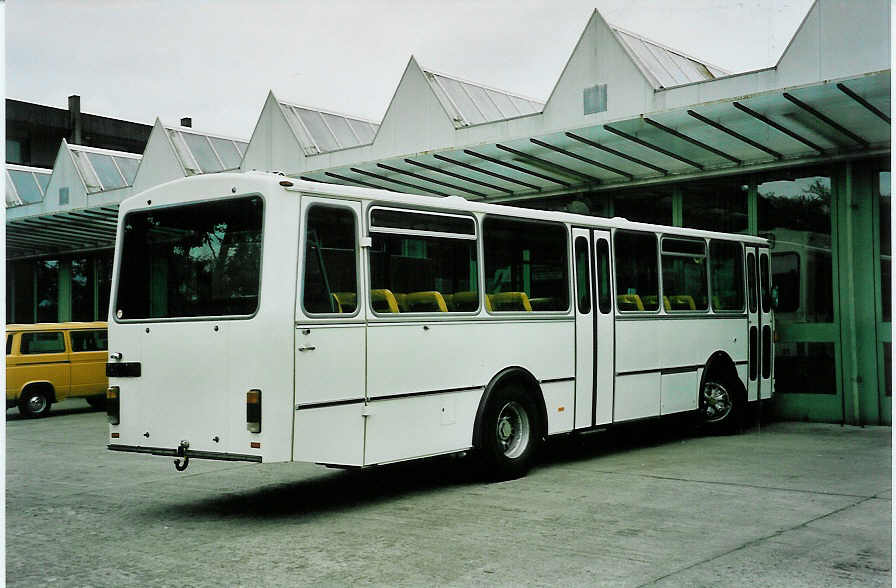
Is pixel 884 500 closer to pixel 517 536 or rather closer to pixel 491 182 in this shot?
pixel 517 536

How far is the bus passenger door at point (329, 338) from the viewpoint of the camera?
7547 mm

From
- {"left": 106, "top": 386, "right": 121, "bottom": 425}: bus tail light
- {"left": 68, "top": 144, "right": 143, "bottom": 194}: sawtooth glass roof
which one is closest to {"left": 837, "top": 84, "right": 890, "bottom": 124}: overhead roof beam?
{"left": 106, "top": 386, "right": 121, "bottom": 425}: bus tail light

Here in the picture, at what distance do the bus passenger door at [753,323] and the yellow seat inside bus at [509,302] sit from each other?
4.90 m

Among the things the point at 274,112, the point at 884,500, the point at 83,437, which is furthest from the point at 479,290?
the point at 274,112

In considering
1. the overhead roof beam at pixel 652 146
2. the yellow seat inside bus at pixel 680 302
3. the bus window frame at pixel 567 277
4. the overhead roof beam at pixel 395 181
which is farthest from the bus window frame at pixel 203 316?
the overhead roof beam at pixel 395 181

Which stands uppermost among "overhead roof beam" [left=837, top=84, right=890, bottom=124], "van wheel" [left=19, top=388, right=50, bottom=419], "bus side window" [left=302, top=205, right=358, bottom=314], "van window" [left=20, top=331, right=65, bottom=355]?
"overhead roof beam" [left=837, top=84, right=890, bottom=124]

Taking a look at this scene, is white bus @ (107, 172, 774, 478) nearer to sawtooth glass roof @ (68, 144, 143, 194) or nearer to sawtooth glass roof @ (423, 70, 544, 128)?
sawtooth glass roof @ (423, 70, 544, 128)

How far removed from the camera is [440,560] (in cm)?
620

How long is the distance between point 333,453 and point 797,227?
893cm

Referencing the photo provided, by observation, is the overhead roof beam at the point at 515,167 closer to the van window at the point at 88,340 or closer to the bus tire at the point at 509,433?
the bus tire at the point at 509,433

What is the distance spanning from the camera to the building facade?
11.1 m

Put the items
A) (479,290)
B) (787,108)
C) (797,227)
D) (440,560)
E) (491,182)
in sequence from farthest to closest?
(491,182) < (797,227) < (787,108) < (479,290) < (440,560)

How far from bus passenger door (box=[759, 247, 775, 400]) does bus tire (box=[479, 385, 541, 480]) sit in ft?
17.1

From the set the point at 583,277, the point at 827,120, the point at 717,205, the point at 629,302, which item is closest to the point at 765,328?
the point at 717,205
